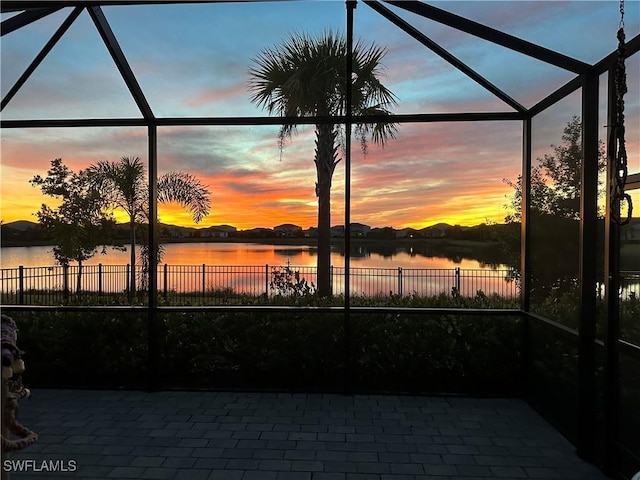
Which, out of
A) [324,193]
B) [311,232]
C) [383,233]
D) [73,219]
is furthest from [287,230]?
[73,219]

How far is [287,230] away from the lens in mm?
4402

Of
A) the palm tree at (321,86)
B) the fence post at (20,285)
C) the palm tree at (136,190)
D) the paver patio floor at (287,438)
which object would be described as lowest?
the paver patio floor at (287,438)

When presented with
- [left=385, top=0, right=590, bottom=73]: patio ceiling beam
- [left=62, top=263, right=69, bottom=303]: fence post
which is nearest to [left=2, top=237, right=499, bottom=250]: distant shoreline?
[left=62, top=263, right=69, bottom=303]: fence post

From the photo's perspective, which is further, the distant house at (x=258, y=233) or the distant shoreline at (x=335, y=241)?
the distant house at (x=258, y=233)

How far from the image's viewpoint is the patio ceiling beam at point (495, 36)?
289 cm

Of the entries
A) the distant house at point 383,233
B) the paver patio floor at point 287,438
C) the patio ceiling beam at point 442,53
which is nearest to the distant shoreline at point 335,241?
the distant house at point 383,233

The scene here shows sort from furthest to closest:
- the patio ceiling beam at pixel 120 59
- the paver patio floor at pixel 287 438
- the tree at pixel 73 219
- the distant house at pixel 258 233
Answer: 1. the tree at pixel 73 219
2. the distant house at pixel 258 233
3. the patio ceiling beam at pixel 120 59
4. the paver patio floor at pixel 287 438

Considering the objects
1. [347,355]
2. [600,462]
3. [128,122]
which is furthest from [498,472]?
[128,122]

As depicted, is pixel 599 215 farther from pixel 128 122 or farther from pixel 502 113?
pixel 128 122

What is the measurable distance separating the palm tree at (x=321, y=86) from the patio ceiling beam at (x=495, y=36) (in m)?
0.72

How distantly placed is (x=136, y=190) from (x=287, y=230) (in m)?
1.82

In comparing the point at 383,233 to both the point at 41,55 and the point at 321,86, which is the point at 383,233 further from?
the point at 41,55

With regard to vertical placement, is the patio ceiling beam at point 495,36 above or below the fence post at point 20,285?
above

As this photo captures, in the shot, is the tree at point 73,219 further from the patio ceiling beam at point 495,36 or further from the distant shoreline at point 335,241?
the patio ceiling beam at point 495,36
